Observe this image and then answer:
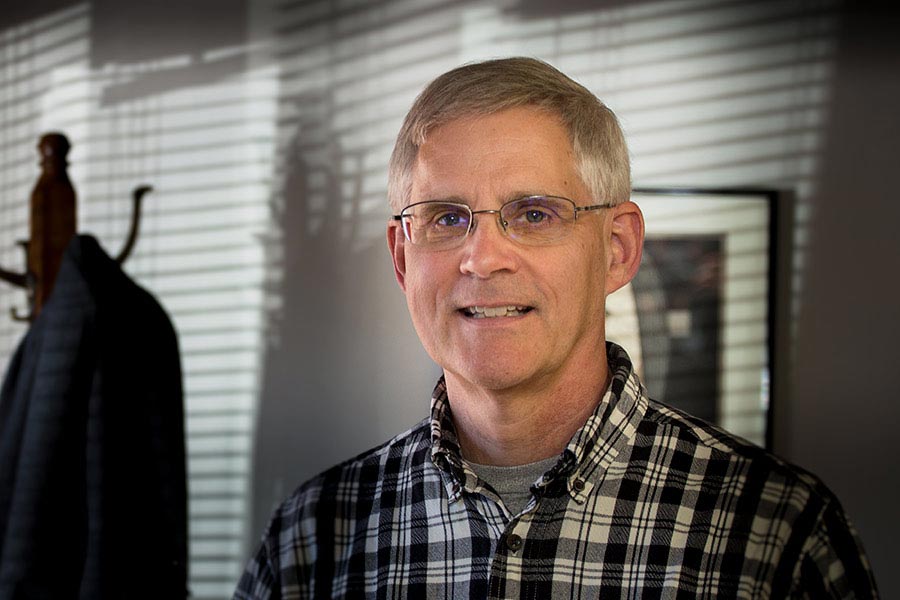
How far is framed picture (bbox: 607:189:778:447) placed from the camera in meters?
2.26

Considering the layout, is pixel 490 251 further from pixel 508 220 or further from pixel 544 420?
pixel 544 420

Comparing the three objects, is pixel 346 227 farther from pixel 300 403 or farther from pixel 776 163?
pixel 776 163

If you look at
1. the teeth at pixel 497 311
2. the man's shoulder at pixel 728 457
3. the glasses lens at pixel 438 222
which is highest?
the glasses lens at pixel 438 222

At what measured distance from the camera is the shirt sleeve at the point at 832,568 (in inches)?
41.3

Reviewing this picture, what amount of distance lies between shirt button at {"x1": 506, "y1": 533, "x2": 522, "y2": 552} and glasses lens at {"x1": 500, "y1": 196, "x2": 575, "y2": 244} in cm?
34

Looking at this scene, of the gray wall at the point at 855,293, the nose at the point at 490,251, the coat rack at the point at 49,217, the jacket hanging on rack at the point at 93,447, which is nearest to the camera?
the nose at the point at 490,251

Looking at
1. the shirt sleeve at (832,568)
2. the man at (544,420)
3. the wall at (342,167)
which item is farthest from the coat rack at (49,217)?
the shirt sleeve at (832,568)

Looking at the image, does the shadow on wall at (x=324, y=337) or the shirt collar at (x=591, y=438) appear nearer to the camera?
the shirt collar at (x=591, y=438)

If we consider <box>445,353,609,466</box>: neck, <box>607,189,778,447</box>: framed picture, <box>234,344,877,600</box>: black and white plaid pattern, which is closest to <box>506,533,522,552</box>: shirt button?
<box>234,344,877,600</box>: black and white plaid pattern

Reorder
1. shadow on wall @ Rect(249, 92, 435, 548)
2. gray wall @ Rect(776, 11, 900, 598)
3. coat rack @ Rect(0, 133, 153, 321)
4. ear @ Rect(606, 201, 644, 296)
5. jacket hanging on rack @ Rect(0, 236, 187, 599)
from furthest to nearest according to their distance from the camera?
1. shadow on wall @ Rect(249, 92, 435, 548)
2. gray wall @ Rect(776, 11, 900, 598)
3. coat rack @ Rect(0, 133, 153, 321)
4. jacket hanging on rack @ Rect(0, 236, 187, 599)
5. ear @ Rect(606, 201, 644, 296)

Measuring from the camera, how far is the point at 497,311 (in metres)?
1.17

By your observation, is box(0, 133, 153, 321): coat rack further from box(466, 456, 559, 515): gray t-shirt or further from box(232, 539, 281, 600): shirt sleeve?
box(466, 456, 559, 515): gray t-shirt

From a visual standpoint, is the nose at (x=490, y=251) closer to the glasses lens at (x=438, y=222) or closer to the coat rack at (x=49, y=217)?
the glasses lens at (x=438, y=222)

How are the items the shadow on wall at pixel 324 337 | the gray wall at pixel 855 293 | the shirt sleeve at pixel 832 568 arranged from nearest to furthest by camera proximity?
the shirt sleeve at pixel 832 568
the gray wall at pixel 855 293
the shadow on wall at pixel 324 337
